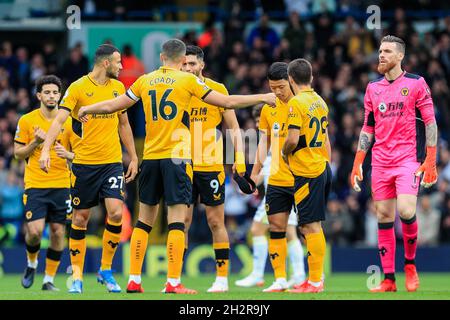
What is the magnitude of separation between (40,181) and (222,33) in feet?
41.6

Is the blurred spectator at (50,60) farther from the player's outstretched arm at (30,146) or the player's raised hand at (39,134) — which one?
the player's raised hand at (39,134)

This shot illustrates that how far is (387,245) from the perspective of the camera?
12.7m

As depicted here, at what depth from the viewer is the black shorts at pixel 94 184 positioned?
43.0ft

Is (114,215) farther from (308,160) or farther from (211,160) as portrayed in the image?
(308,160)

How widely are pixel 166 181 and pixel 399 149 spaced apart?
2729 mm

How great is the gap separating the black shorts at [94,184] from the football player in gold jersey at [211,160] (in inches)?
37.9

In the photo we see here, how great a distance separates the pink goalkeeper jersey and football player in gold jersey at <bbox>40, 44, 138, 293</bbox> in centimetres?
295

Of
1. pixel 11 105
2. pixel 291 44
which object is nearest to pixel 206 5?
pixel 291 44

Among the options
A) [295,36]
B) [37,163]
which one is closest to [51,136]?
[37,163]

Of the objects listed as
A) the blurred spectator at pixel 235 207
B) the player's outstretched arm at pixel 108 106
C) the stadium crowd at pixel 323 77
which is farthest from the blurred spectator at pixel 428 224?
the player's outstretched arm at pixel 108 106

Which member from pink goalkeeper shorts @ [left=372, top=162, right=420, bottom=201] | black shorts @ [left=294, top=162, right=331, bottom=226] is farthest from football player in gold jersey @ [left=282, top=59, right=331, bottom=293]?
pink goalkeeper shorts @ [left=372, top=162, right=420, bottom=201]

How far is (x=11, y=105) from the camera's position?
79.3 feet

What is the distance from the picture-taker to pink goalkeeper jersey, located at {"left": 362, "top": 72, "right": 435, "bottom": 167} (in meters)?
12.6
